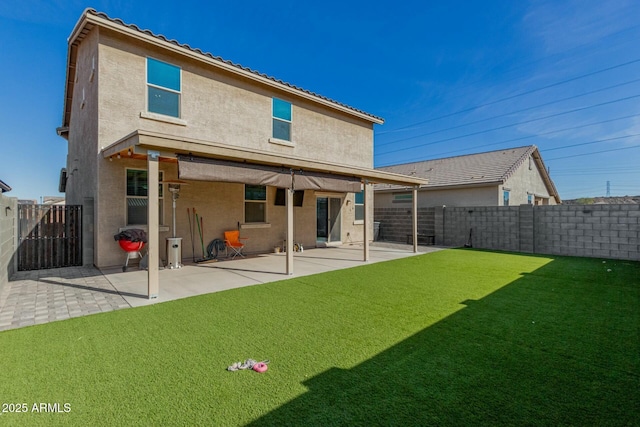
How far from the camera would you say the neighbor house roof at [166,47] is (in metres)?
7.47

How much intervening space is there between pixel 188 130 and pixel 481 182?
45.1 ft

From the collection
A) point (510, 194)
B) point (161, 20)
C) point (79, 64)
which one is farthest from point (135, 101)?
point (510, 194)

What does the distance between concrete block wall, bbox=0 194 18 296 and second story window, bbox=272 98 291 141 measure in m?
7.27

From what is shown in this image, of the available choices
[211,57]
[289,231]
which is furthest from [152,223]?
[211,57]

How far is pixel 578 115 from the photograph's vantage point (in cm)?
2352

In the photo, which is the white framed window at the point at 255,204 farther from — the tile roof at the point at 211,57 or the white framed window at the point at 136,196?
the tile roof at the point at 211,57

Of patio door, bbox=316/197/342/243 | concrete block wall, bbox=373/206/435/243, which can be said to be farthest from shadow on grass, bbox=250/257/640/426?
concrete block wall, bbox=373/206/435/243

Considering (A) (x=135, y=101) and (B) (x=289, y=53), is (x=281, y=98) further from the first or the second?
(B) (x=289, y=53)

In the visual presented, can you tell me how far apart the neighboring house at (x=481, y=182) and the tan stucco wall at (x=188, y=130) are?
724 cm

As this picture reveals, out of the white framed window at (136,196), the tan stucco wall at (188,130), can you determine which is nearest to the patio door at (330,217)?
→ the tan stucco wall at (188,130)

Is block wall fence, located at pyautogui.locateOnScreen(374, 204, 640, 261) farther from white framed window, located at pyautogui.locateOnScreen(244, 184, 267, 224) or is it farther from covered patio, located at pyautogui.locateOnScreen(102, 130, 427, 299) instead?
white framed window, located at pyautogui.locateOnScreen(244, 184, 267, 224)

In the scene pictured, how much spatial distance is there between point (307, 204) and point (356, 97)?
50.0ft

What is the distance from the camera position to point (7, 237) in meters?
6.66

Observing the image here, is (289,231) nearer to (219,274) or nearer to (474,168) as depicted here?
(219,274)
